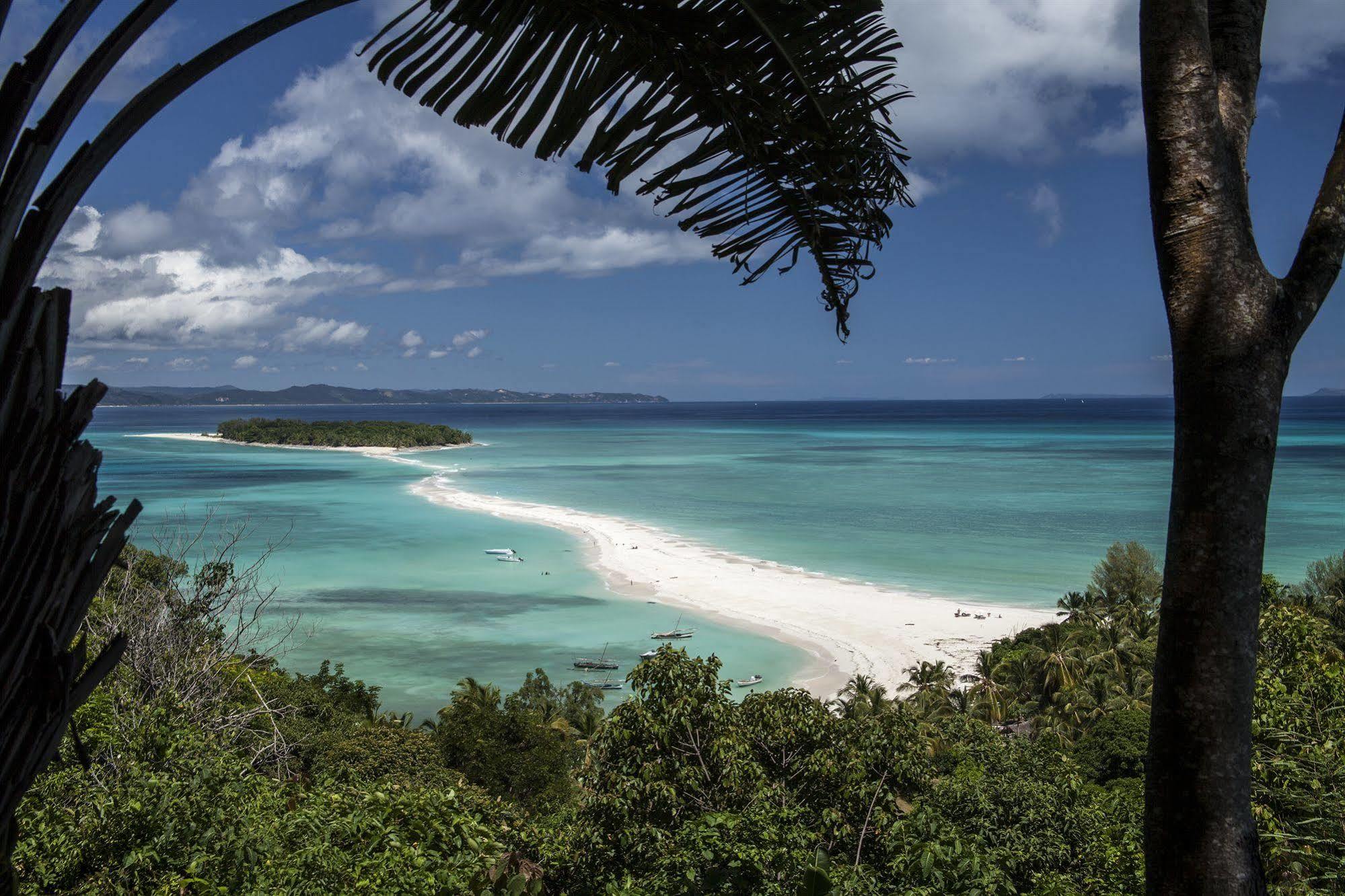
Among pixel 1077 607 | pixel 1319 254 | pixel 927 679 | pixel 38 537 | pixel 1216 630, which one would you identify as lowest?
pixel 927 679

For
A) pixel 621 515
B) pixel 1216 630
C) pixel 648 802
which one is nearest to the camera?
pixel 1216 630

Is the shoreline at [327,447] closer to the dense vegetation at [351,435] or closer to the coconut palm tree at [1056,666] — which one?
the dense vegetation at [351,435]

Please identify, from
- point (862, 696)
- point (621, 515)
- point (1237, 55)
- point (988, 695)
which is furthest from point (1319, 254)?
point (621, 515)

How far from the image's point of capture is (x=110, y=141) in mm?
1294

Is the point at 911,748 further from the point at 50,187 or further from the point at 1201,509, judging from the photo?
the point at 50,187

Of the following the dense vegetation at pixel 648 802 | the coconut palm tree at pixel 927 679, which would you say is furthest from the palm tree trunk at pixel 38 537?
the coconut palm tree at pixel 927 679

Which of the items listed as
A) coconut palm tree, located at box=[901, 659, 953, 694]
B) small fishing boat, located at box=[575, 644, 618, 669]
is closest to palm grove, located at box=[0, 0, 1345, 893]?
coconut palm tree, located at box=[901, 659, 953, 694]

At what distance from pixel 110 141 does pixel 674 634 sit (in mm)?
30802

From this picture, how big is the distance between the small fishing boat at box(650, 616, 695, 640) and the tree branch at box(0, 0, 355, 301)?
29.8 metres

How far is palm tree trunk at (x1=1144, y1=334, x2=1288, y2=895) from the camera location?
2.03 meters

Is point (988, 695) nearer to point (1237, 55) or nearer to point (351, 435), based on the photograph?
point (1237, 55)

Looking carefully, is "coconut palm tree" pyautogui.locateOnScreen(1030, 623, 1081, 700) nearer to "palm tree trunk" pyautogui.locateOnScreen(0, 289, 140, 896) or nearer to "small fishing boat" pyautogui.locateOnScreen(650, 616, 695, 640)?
"small fishing boat" pyautogui.locateOnScreen(650, 616, 695, 640)

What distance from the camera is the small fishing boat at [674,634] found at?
1209 inches

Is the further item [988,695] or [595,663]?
[595,663]
